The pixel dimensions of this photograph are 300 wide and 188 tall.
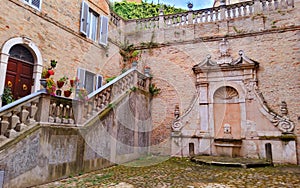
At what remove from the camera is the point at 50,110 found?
5.10 meters

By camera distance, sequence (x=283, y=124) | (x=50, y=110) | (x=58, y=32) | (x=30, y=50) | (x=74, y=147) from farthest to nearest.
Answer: (x=283, y=124), (x=58, y=32), (x=30, y=50), (x=74, y=147), (x=50, y=110)

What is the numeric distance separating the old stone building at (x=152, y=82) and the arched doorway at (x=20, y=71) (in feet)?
0.10

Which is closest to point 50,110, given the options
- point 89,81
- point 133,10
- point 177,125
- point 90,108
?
point 90,108

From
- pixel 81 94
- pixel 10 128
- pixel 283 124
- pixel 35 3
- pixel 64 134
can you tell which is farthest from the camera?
pixel 283 124

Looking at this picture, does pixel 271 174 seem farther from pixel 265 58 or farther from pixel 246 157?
pixel 265 58

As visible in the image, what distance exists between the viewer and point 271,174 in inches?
238

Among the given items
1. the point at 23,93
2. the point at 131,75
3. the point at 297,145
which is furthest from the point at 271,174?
the point at 23,93

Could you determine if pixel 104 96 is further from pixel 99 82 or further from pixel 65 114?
pixel 99 82

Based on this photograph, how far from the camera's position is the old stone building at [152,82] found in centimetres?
543

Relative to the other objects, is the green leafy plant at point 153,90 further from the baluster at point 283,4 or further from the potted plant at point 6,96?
the baluster at point 283,4

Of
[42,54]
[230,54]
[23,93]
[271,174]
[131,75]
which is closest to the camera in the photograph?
[271,174]

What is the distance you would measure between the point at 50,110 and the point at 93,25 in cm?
555

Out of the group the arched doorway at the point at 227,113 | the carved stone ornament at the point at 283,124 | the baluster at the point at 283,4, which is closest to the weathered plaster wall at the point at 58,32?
the arched doorway at the point at 227,113

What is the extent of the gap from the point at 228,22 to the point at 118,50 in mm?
5348
